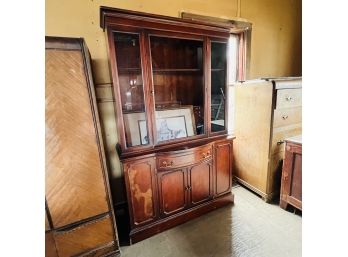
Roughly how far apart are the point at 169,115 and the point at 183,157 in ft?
1.53

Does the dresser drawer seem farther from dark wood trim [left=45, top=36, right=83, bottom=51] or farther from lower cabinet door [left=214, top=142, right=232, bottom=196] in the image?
dark wood trim [left=45, top=36, right=83, bottom=51]

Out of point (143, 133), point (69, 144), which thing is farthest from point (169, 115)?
point (69, 144)

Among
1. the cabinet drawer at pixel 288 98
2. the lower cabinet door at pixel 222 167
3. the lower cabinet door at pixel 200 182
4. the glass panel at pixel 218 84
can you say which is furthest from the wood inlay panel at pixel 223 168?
the cabinet drawer at pixel 288 98

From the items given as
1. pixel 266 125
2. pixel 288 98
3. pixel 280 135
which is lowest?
pixel 280 135

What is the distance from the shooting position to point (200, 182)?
207cm

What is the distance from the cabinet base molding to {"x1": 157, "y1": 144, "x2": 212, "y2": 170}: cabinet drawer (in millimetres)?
535

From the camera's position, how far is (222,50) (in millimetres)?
2066

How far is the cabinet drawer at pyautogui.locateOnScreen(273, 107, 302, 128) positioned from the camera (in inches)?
85.2

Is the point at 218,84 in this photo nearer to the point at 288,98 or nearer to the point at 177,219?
the point at 288,98
